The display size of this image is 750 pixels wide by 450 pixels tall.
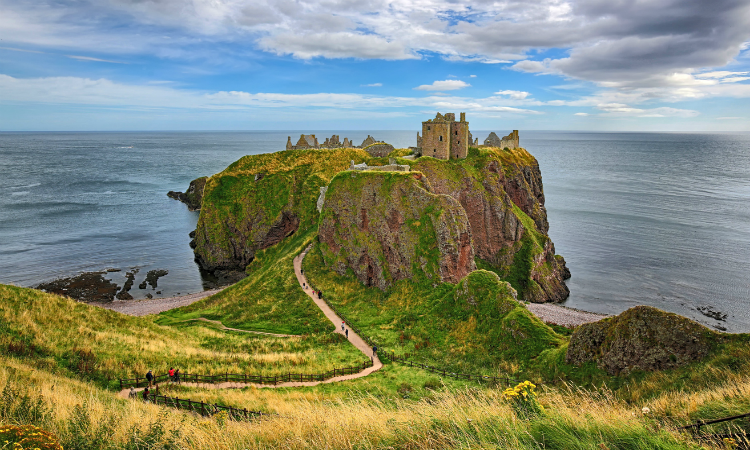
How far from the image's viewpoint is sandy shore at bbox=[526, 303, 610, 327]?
52125 millimetres

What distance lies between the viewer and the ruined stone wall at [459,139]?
6662cm


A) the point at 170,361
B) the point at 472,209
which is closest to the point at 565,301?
the point at 472,209

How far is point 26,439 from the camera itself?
7.88m

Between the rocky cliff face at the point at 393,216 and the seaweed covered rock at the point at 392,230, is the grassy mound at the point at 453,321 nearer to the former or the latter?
the seaweed covered rock at the point at 392,230

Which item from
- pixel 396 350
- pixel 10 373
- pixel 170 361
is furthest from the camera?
pixel 396 350

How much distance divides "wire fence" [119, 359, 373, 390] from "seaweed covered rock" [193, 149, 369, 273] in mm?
43899

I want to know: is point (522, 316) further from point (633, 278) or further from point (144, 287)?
point (144, 287)

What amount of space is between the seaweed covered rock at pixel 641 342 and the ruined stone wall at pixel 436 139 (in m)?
44.8

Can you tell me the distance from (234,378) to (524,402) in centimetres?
2079

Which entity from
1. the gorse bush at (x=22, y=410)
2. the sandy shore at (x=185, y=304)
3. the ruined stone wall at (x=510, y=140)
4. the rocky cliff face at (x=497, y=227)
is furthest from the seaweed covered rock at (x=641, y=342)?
the ruined stone wall at (x=510, y=140)

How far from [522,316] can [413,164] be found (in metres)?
36.1

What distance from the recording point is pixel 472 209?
65.5 metres

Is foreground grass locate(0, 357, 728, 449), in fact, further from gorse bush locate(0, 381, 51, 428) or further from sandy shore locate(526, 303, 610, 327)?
→ sandy shore locate(526, 303, 610, 327)

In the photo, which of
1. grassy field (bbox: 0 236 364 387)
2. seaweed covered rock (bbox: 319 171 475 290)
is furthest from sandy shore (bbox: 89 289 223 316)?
seaweed covered rock (bbox: 319 171 475 290)
